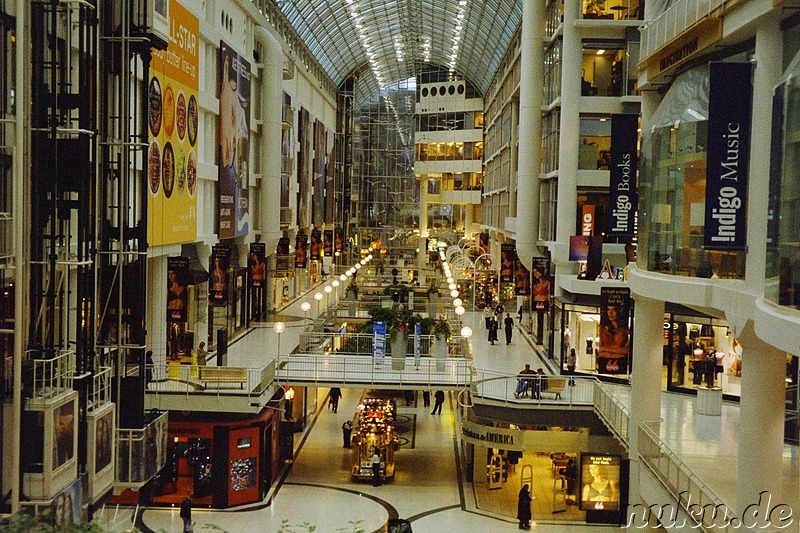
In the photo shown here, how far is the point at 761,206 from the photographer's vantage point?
1288cm

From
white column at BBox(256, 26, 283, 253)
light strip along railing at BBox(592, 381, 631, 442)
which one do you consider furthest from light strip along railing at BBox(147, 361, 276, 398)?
white column at BBox(256, 26, 283, 253)

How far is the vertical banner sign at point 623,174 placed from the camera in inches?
847

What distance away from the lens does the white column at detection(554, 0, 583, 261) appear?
107 ft

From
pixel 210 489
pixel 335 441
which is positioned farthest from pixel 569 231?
pixel 210 489

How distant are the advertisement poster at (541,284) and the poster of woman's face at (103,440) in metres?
22.8

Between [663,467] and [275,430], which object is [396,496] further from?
[663,467]

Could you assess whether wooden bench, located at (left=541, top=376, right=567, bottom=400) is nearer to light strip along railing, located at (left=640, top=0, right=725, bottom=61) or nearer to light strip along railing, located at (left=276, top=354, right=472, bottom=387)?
light strip along railing, located at (left=276, top=354, right=472, bottom=387)

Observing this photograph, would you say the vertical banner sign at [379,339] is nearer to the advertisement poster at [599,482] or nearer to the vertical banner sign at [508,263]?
the advertisement poster at [599,482]

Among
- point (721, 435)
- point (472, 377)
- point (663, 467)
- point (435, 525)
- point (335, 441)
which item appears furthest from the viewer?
point (335, 441)

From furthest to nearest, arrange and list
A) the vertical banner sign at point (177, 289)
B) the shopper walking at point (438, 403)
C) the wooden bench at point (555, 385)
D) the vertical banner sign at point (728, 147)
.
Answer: the shopper walking at point (438, 403), the vertical banner sign at point (177, 289), the wooden bench at point (555, 385), the vertical banner sign at point (728, 147)

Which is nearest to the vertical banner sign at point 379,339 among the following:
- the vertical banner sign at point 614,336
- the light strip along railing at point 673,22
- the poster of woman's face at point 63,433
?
the vertical banner sign at point 614,336

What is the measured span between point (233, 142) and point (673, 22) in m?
23.6

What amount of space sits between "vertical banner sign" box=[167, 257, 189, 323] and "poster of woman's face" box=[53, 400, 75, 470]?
14.1 meters

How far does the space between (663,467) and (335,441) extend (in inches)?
705
